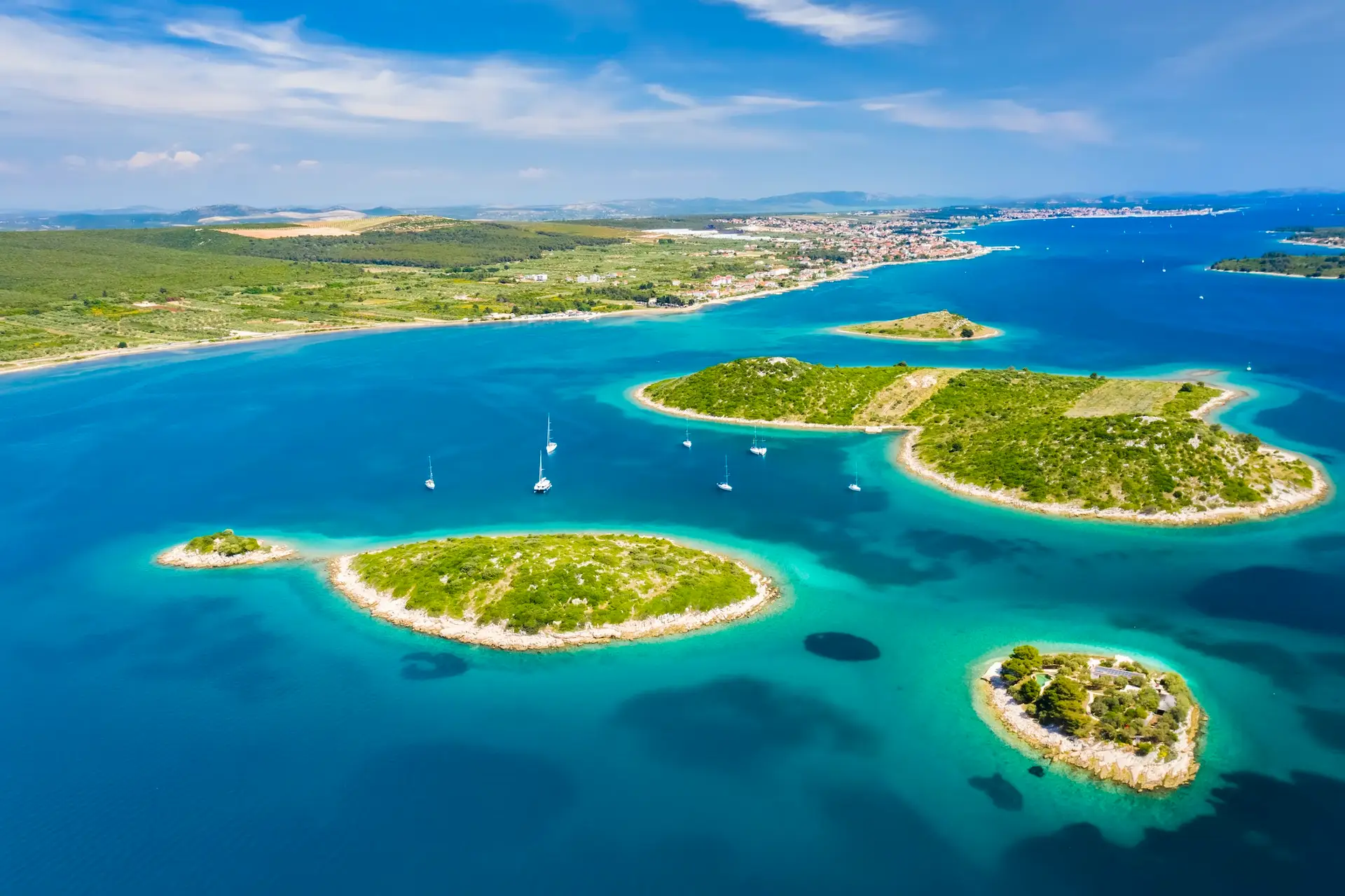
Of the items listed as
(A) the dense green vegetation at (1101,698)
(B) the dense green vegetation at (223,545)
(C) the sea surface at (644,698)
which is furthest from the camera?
(B) the dense green vegetation at (223,545)

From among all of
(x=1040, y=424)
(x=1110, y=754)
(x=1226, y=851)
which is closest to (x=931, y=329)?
(x=1040, y=424)

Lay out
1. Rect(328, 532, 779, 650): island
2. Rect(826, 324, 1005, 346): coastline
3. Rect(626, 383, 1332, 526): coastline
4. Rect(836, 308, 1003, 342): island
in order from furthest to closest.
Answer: Rect(836, 308, 1003, 342): island → Rect(826, 324, 1005, 346): coastline → Rect(626, 383, 1332, 526): coastline → Rect(328, 532, 779, 650): island

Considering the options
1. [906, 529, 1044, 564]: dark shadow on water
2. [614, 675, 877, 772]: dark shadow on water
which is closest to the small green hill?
[906, 529, 1044, 564]: dark shadow on water

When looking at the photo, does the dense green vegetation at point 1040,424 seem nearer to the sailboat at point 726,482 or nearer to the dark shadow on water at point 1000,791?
the sailboat at point 726,482

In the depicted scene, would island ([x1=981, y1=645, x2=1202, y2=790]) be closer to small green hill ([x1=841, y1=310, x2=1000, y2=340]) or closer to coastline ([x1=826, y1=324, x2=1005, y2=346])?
coastline ([x1=826, y1=324, x2=1005, y2=346])

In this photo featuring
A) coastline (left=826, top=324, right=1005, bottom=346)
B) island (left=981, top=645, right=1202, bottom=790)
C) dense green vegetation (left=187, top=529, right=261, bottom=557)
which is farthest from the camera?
coastline (left=826, top=324, right=1005, bottom=346)

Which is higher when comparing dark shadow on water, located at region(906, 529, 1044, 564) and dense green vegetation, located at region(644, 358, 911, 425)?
dense green vegetation, located at region(644, 358, 911, 425)

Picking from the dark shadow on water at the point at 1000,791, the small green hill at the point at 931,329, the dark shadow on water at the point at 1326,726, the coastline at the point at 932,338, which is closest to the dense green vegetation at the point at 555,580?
the dark shadow on water at the point at 1000,791

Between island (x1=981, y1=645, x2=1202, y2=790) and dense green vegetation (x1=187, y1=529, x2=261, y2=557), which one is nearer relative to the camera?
island (x1=981, y1=645, x2=1202, y2=790)
